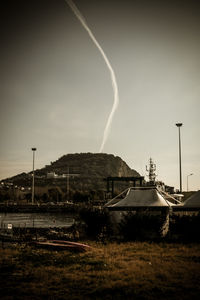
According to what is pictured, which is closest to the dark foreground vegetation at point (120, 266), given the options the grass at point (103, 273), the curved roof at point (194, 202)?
the grass at point (103, 273)

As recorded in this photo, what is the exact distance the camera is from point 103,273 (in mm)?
11734

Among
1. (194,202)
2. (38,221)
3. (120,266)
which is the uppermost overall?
(194,202)

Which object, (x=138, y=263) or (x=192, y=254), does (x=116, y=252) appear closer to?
(x=138, y=263)

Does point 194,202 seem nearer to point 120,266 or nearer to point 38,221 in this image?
point 120,266

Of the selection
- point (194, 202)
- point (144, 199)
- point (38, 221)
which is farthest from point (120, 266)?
point (38, 221)

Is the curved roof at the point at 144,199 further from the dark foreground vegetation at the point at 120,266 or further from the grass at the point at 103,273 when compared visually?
the grass at the point at 103,273

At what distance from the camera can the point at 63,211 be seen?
11138 centimetres

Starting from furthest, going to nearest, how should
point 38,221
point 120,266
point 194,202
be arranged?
point 38,221, point 194,202, point 120,266

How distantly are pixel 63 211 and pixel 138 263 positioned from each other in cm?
10054

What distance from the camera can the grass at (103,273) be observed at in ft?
31.0

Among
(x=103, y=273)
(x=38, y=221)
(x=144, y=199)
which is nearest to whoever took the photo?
(x=103, y=273)

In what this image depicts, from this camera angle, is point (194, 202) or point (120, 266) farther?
point (194, 202)

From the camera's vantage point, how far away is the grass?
945 centimetres

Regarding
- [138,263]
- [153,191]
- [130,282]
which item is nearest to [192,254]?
[138,263]
